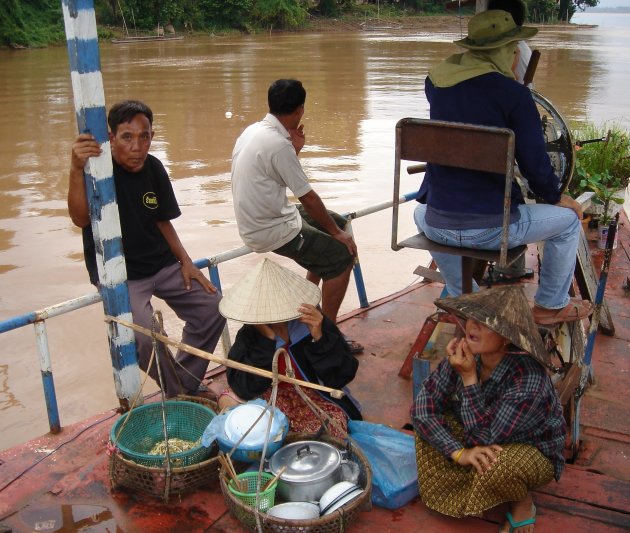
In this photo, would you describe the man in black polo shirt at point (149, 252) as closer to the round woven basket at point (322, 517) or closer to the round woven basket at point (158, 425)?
the round woven basket at point (158, 425)

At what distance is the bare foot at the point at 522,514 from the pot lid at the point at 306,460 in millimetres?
674

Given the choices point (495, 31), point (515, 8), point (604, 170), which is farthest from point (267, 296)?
point (604, 170)

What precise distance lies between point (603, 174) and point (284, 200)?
2.97 meters

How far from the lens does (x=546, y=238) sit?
3.20 meters

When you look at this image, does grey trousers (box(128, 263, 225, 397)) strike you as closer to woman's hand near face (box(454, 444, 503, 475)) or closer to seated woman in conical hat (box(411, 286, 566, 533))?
seated woman in conical hat (box(411, 286, 566, 533))

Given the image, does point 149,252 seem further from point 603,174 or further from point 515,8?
point 603,174

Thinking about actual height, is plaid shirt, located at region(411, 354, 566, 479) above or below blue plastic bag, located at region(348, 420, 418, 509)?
above

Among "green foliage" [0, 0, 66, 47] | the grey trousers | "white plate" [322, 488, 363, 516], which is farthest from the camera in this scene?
"green foliage" [0, 0, 66, 47]

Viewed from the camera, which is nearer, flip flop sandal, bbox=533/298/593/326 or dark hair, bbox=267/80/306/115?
flip flop sandal, bbox=533/298/593/326

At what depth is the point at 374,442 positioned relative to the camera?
309 centimetres

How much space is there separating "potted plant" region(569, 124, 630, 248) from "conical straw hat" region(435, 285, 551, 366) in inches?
119

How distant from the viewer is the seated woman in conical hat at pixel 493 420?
2.63m

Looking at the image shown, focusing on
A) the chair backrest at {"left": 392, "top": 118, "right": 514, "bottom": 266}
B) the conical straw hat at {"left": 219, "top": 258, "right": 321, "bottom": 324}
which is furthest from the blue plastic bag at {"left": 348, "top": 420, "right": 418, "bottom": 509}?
the chair backrest at {"left": 392, "top": 118, "right": 514, "bottom": 266}

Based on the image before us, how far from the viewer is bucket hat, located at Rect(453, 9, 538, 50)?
294 centimetres
